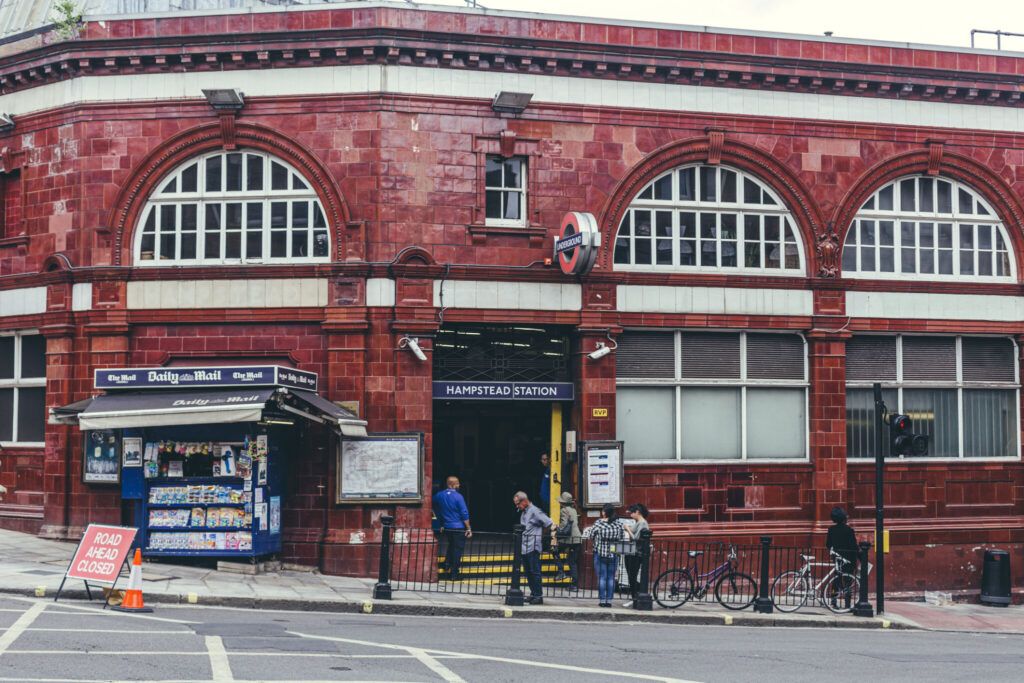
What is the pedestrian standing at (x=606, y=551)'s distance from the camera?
19.0 meters

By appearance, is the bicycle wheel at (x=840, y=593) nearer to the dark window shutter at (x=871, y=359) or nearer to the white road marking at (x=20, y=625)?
the dark window shutter at (x=871, y=359)

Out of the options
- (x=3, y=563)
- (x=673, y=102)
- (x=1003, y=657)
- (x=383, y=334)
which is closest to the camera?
(x=1003, y=657)

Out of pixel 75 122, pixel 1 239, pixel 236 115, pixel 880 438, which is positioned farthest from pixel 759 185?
pixel 1 239

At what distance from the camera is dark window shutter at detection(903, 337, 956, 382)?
77.3 feet

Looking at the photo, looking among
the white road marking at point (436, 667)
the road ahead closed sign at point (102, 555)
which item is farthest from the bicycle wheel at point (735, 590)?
the road ahead closed sign at point (102, 555)

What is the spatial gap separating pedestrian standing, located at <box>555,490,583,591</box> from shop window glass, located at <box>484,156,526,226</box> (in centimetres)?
490

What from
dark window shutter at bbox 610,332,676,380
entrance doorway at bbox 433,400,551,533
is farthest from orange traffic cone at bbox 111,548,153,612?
dark window shutter at bbox 610,332,676,380

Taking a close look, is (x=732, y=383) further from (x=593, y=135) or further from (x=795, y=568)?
(x=593, y=135)

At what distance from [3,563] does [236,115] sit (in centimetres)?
819

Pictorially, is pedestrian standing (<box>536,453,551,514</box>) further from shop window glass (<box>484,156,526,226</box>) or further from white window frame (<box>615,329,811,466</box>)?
shop window glass (<box>484,156,526,226</box>)

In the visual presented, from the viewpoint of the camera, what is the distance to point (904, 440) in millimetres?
19375

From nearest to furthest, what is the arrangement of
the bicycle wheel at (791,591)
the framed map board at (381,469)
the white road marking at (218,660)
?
the white road marking at (218,660)
the bicycle wheel at (791,591)
the framed map board at (381,469)

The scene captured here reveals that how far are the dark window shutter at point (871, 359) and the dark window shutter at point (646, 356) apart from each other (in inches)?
137

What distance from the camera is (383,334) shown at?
825 inches
